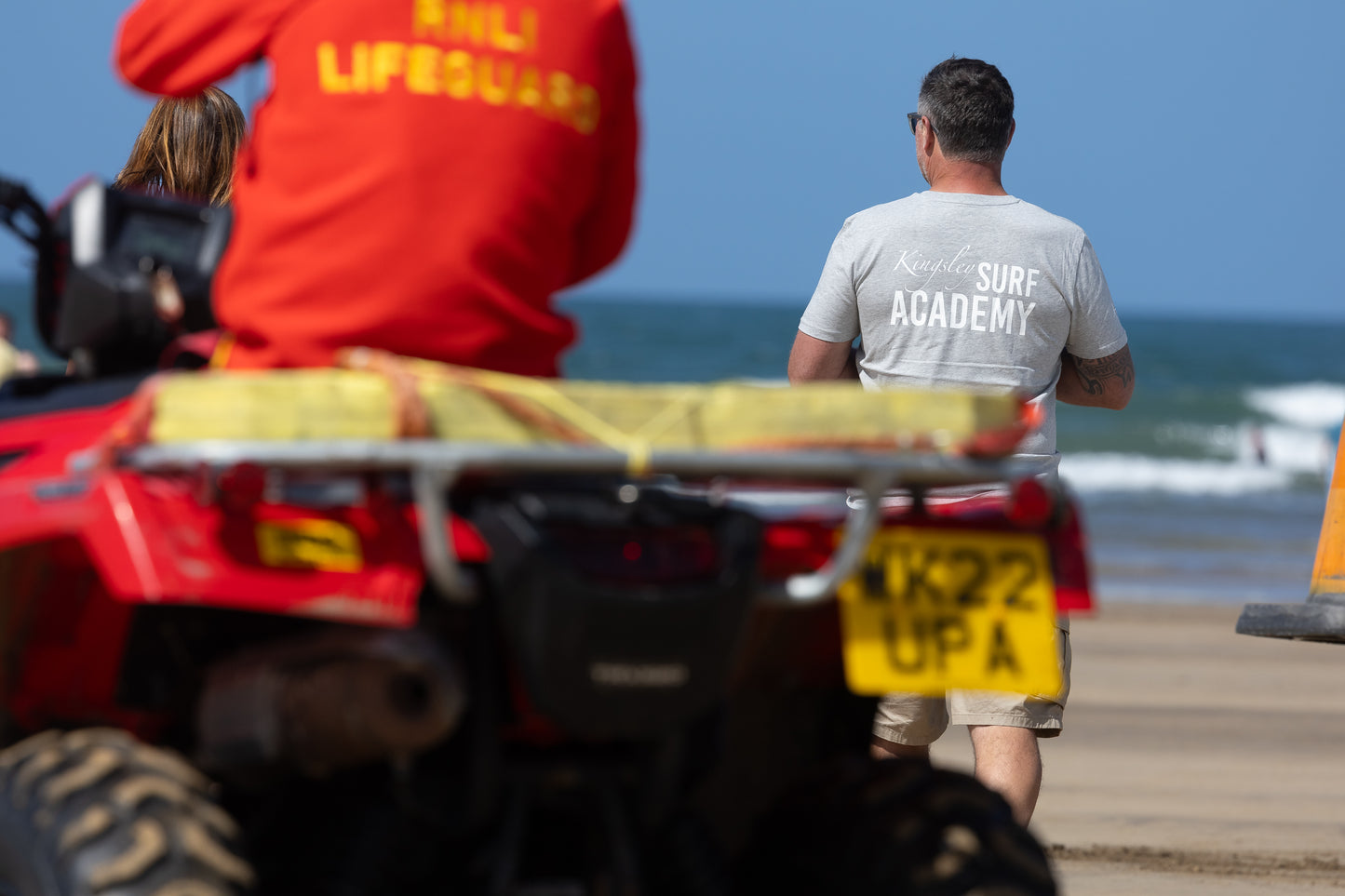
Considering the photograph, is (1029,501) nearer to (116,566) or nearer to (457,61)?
(457,61)

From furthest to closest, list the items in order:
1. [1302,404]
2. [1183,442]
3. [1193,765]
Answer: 1. [1302,404]
2. [1183,442]
3. [1193,765]

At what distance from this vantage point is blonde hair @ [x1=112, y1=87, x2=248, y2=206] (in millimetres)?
4223

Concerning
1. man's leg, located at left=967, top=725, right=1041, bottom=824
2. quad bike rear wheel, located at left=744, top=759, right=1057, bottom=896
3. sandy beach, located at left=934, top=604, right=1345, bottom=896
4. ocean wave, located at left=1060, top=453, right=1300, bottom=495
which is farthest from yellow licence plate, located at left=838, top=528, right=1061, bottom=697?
ocean wave, located at left=1060, top=453, right=1300, bottom=495

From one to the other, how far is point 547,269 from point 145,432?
68 cm

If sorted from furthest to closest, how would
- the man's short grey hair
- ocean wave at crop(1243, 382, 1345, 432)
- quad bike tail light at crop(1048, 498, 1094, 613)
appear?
1. ocean wave at crop(1243, 382, 1345, 432)
2. the man's short grey hair
3. quad bike tail light at crop(1048, 498, 1094, 613)

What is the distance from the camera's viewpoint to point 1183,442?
32.3m

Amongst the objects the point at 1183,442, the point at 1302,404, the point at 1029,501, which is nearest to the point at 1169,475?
the point at 1183,442

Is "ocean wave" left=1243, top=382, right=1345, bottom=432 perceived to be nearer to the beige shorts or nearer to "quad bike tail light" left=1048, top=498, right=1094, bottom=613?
the beige shorts

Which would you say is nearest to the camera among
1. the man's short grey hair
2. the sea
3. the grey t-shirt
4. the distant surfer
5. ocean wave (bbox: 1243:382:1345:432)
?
the grey t-shirt

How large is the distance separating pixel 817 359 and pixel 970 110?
2.26 ft

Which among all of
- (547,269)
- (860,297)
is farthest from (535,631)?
(860,297)

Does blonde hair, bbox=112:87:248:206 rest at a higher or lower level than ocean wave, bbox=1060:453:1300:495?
higher

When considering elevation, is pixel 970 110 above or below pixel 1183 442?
above

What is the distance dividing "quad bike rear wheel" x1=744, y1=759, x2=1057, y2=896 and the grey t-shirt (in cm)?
164
